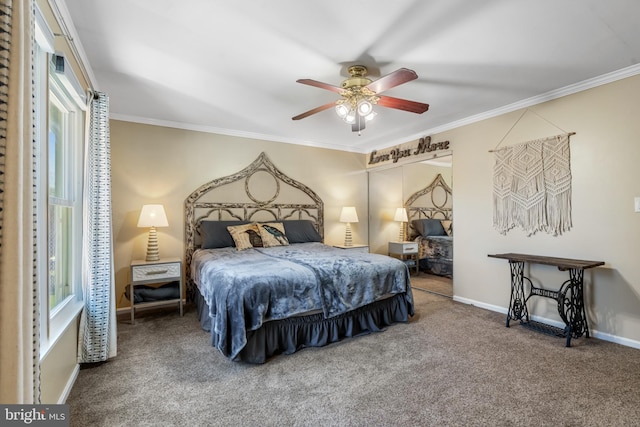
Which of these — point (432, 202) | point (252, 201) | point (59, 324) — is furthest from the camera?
point (432, 202)

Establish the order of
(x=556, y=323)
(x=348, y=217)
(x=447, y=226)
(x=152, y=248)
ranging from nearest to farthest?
(x=556, y=323) → (x=152, y=248) → (x=447, y=226) → (x=348, y=217)

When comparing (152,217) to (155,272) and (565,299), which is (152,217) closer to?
(155,272)

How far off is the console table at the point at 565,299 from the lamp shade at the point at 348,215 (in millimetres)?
2446

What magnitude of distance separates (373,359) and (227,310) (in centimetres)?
121

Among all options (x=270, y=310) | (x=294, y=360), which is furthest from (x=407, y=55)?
(x=294, y=360)

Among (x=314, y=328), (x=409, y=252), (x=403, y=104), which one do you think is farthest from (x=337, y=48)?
(x=409, y=252)

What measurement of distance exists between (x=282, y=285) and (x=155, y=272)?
181 centimetres

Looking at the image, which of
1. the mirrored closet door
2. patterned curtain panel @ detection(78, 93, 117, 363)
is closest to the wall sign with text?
the mirrored closet door

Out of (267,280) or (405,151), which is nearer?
(267,280)

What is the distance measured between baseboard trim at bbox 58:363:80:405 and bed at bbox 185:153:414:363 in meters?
0.93

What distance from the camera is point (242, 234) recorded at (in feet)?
13.1

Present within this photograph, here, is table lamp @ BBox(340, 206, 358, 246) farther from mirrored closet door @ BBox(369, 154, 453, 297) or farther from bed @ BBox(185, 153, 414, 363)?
bed @ BBox(185, 153, 414, 363)

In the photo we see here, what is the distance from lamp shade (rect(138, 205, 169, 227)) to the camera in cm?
353

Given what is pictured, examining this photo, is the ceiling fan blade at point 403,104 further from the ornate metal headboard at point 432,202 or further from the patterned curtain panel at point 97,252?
the patterned curtain panel at point 97,252
